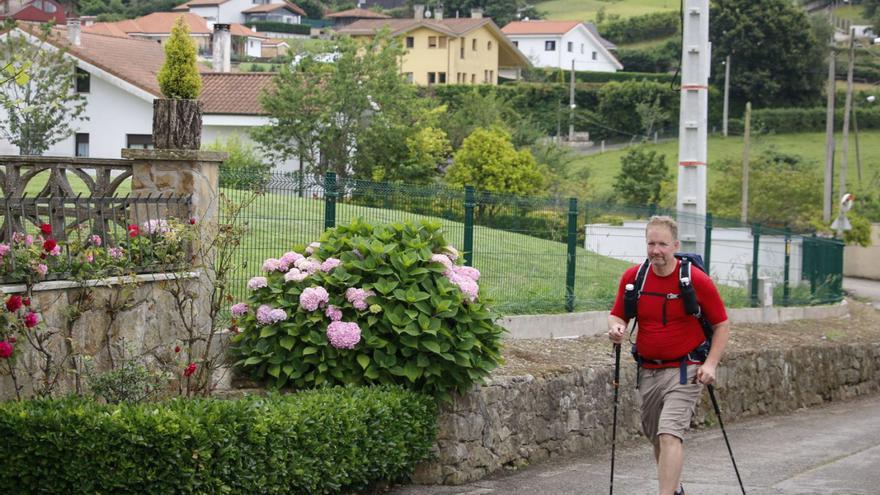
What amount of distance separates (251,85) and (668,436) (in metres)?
43.8

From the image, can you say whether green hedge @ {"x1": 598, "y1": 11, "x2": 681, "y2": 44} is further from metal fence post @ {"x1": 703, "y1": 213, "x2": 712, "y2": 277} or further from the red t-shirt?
the red t-shirt

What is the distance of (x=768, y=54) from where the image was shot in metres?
81.6

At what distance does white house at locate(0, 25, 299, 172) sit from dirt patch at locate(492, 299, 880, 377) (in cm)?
2397

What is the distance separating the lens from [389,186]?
39.2 feet

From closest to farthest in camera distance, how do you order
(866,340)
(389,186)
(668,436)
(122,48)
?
(668,436), (389,186), (866,340), (122,48)

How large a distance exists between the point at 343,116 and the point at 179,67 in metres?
33.7

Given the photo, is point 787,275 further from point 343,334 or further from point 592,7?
point 592,7

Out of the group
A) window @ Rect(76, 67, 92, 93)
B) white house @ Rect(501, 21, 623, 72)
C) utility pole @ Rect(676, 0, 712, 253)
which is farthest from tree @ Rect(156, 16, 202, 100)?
white house @ Rect(501, 21, 623, 72)

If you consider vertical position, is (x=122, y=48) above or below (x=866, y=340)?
above

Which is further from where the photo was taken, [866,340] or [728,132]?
[728,132]

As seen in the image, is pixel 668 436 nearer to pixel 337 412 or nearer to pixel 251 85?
pixel 337 412

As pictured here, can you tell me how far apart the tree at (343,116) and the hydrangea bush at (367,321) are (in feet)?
106

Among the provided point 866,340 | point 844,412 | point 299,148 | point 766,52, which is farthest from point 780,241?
point 766,52

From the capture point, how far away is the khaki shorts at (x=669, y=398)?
852 centimetres
